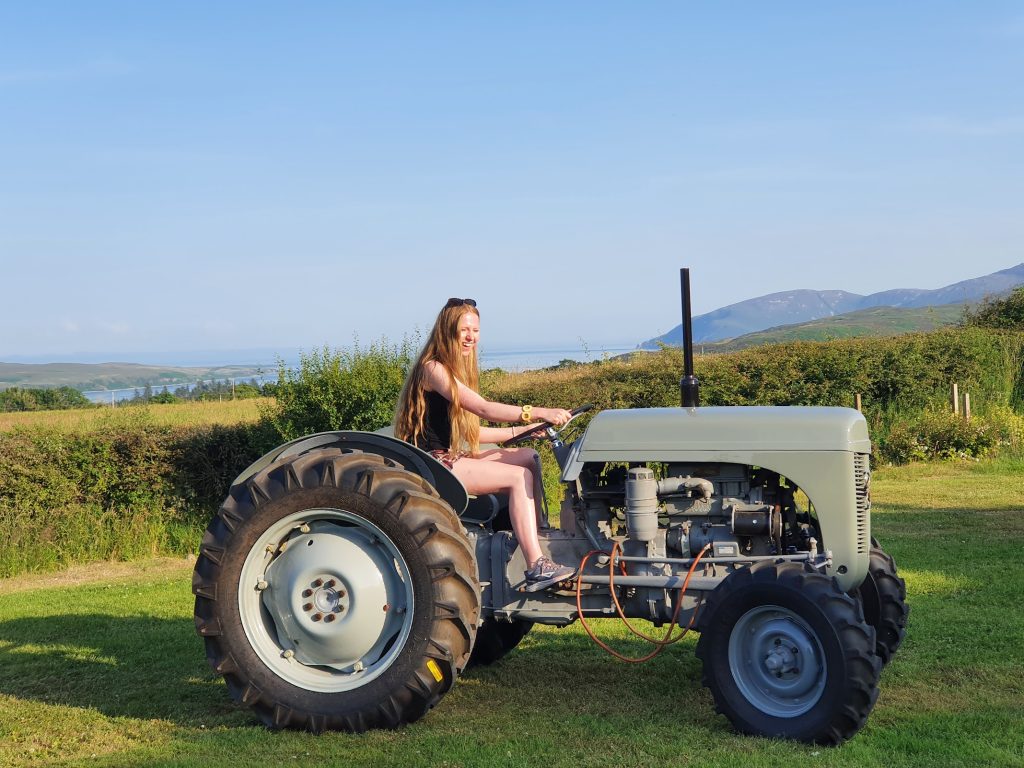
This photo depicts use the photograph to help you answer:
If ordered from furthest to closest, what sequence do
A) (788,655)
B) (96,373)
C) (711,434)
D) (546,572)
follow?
1. (96,373)
2. (546,572)
3. (711,434)
4. (788,655)

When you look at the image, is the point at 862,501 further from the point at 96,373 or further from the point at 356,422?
the point at 96,373

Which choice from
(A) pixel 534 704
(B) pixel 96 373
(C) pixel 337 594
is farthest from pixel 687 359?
(B) pixel 96 373

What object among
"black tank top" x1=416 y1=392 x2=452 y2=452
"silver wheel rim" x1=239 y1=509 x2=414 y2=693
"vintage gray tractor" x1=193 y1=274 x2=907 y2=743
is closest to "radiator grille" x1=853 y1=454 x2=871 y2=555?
"vintage gray tractor" x1=193 y1=274 x2=907 y2=743

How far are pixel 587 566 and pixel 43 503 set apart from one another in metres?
7.48

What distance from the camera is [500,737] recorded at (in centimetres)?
464

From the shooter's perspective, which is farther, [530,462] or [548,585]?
[530,462]

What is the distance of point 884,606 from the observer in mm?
5328

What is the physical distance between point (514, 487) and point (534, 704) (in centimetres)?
106

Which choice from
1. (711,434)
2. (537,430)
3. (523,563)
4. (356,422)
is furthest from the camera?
(356,422)

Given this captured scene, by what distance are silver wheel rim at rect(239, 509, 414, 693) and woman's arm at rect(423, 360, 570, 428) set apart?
768 millimetres

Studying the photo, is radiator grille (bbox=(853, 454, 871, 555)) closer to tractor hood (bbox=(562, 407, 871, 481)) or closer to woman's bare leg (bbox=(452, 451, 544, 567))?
tractor hood (bbox=(562, 407, 871, 481))

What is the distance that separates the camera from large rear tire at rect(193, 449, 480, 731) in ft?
15.5

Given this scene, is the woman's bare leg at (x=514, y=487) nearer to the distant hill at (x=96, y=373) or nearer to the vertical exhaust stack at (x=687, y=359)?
the vertical exhaust stack at (x=687, y=359)

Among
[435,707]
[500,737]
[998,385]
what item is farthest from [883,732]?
[998,385]
